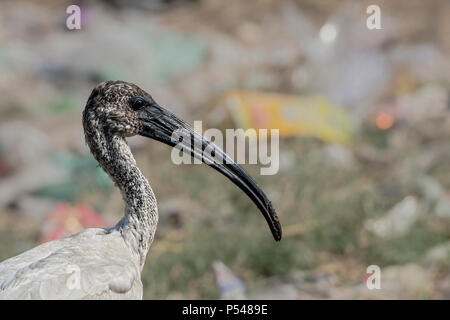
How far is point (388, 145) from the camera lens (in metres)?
8.31

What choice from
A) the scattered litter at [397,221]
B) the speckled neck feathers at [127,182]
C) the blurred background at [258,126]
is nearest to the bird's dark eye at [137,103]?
the speckled neck feathers at [127,182]

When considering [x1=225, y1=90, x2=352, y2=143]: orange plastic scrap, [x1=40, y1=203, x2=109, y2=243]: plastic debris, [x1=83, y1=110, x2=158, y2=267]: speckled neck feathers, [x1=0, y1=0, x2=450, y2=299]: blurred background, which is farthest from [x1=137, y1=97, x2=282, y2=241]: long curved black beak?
[x1=225, y1=90, x2=352, y2=143]: orange plastic scrap

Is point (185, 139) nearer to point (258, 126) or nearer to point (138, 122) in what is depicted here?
point (138, 122)

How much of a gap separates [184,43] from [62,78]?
2076mm

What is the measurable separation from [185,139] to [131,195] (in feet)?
1.22

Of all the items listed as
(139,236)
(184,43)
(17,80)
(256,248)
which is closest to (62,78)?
(17,80)

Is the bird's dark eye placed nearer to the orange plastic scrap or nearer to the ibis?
the ibis

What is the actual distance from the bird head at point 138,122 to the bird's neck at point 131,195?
5 cm

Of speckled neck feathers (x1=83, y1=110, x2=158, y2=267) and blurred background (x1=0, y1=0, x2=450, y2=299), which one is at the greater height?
blurred background (x1=0, y1=0, x2=450, y2=299)

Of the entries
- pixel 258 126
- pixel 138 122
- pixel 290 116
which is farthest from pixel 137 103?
pixel 290 116

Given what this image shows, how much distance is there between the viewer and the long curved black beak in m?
3.78

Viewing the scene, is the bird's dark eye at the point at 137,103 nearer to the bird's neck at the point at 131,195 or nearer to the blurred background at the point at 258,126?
the bird's neck at the point at 131,195

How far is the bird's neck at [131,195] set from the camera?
3704 mm

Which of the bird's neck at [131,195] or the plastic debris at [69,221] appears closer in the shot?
the bird's neck at [131,195]
